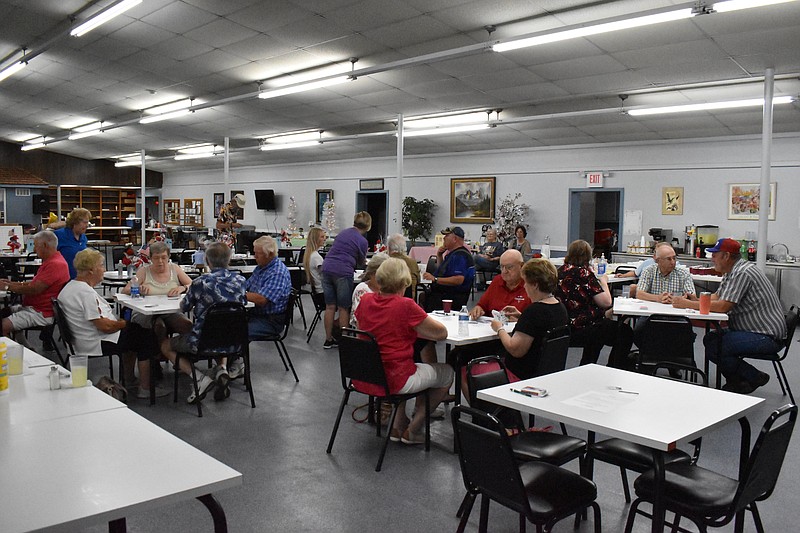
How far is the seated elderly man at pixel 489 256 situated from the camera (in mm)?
12094

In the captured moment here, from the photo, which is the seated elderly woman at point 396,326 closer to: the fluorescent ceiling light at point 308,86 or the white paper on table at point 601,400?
the white paper on table at point 601,400

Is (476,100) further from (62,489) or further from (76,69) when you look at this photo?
(62,489)

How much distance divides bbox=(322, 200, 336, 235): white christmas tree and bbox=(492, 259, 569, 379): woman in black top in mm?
13256

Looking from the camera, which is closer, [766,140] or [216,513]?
[216,513]

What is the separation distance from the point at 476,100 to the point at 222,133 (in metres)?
7.05

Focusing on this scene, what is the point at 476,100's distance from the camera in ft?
33.9

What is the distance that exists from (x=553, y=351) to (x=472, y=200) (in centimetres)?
1123

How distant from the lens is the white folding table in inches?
95.0

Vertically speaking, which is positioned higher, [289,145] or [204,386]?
[289,145]

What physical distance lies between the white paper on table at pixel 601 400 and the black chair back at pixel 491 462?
543mm

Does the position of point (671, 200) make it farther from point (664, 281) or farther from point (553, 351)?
point (553, 351)

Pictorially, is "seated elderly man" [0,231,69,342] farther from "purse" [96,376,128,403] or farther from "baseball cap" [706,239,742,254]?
"baseball cap" [706,239,742,254]

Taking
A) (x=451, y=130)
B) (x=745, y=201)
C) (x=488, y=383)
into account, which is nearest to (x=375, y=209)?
(x=451, y=130)

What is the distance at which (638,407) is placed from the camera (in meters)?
2.73
